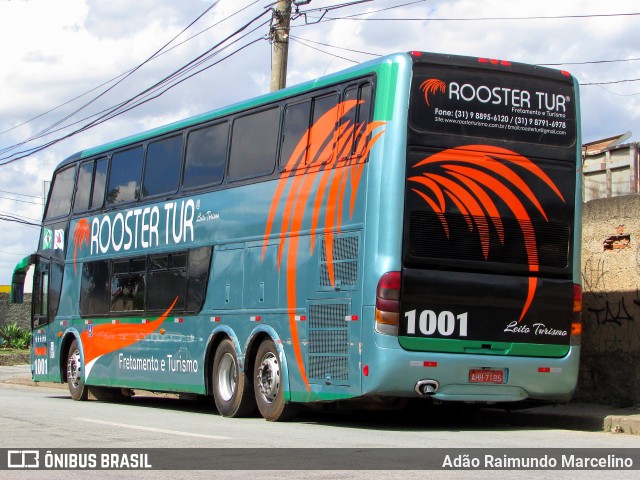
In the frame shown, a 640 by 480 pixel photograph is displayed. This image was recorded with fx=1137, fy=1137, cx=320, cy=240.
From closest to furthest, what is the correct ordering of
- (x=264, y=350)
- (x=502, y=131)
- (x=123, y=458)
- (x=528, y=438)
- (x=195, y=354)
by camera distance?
1. (x=123, y=458)
2. (x=528, y=438)
3. (x=502, y=131)
4. (x=264, y=350)
5. (x=195, y=354)

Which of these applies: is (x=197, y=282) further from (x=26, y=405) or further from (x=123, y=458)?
(x=123, y=458)

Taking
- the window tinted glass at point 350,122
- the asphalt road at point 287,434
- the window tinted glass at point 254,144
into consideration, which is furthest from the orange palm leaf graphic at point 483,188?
the window tinted glass at point 254,144

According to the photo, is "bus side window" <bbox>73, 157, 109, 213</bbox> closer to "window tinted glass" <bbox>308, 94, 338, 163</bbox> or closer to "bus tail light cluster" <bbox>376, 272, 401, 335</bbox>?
"window tinted glass" <bbox>308, 94, 338, 163</bbox>

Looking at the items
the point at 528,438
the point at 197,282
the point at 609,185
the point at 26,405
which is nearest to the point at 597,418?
the point at 528,438

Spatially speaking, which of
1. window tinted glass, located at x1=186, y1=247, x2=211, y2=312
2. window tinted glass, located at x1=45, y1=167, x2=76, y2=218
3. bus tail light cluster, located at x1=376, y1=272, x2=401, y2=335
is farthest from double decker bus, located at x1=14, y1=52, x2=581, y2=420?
window tinted glass, located at x1=45, y1=167, x2=76, y2=218

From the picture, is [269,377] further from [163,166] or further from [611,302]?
[611,302]

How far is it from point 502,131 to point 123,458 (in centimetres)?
599

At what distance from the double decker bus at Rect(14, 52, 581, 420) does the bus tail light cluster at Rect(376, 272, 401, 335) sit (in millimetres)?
15

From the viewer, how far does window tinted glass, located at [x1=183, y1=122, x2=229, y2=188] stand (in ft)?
51.9

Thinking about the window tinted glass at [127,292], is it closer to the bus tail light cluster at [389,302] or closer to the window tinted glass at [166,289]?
the window tinted glass at [166,289]

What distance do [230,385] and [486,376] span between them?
13.7 ft

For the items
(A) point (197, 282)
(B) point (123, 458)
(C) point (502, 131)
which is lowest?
(B) point (123, 458)

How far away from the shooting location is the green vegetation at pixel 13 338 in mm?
44312

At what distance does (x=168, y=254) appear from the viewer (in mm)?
16984
